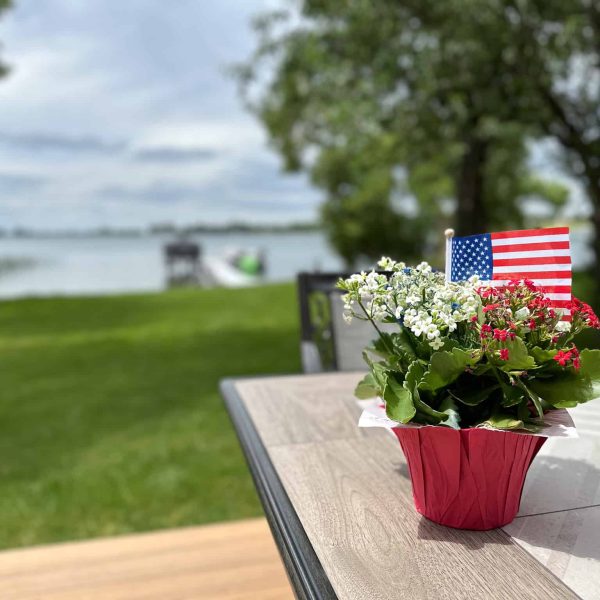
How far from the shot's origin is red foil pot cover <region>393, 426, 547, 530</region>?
85 centimetres

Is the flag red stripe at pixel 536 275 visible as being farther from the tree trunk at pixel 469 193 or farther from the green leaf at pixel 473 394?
the tree trunk at pixel 469 193

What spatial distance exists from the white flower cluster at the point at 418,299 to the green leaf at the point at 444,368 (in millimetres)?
20

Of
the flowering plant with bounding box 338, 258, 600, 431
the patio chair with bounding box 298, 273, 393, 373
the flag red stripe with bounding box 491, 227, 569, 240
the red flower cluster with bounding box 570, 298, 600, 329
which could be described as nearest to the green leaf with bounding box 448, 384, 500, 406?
the flowering plant with bounding box 338, 258, 600, 431

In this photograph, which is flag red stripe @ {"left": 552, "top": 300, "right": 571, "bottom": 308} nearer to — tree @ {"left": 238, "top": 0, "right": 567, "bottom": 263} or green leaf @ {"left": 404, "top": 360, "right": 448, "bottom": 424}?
green leaf @ {"left": 404, "top": 360, "right": 448, "bottom": 424}

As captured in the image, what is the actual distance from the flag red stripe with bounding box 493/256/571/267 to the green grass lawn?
7.43 ft

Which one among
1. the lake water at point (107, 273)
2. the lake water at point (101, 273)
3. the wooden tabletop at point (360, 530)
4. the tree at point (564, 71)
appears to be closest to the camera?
the wooden tabletop at point (360, 530)

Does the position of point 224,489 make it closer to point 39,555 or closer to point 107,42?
point 39,555

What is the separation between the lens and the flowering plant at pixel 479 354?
81cm

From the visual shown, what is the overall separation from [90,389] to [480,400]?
16.2 ft

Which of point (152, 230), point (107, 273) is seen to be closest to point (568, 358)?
point (107, 273)

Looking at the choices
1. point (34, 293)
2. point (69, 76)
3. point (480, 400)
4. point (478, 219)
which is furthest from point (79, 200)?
point (480, 400)

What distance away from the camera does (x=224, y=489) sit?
10.4 ft

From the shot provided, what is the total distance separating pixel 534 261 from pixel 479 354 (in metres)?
0.26

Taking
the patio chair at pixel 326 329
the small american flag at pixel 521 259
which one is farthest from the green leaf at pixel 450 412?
the patio chair at pixel 326 329
